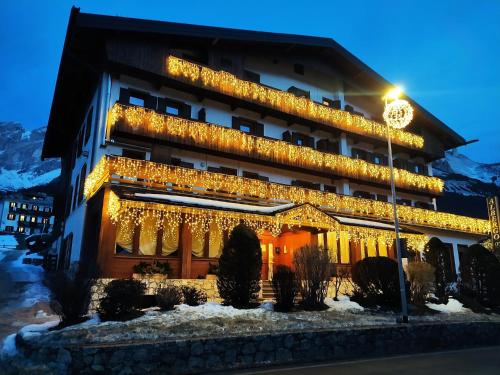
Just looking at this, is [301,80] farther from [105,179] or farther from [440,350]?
[440,350]

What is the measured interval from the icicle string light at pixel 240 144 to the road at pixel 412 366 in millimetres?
13889

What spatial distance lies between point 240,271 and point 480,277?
40.7ft

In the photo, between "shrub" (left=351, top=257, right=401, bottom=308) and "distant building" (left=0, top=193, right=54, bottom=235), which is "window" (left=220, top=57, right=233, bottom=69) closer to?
"shrub" (left=351, top=257, right=401, bottom=308)

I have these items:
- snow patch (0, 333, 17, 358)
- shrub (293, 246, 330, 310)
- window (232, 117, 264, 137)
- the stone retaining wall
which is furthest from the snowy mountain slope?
snow patch (0, 333, 17, 358)

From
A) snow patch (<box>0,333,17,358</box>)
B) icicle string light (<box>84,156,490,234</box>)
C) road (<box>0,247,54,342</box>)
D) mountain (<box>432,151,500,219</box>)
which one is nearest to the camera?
snow patch (<box>0,333,17,358</box>)

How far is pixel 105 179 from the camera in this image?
57.9ft

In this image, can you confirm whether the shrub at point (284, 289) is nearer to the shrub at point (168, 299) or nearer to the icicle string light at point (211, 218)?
the shrub at point (168, 299)

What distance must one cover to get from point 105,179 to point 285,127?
44.2 ft

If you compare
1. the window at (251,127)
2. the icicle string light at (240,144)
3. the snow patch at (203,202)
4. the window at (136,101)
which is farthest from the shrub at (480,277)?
the window at (136,101)

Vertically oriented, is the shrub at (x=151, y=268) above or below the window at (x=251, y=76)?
below

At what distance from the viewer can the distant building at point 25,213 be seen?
4651 inches

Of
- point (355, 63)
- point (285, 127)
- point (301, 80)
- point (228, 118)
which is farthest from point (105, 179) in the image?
point (355, 63)

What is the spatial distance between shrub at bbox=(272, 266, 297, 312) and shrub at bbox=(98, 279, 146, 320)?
4.91 meters

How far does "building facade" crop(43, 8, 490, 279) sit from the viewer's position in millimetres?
18500
